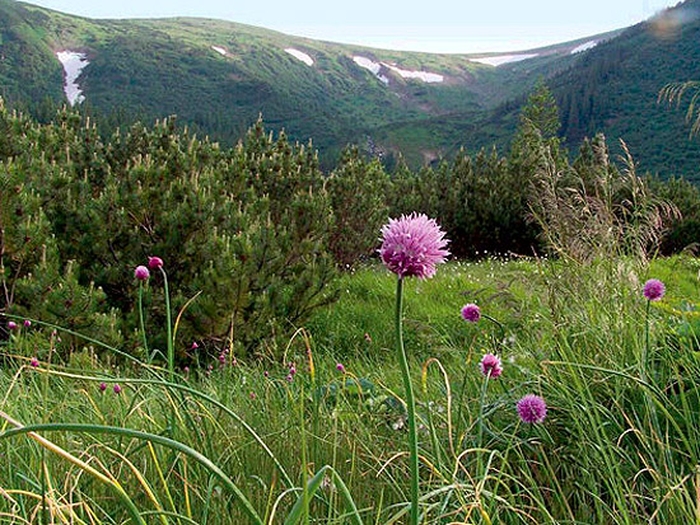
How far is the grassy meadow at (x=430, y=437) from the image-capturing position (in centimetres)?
159

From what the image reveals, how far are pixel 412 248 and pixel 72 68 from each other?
601 feet

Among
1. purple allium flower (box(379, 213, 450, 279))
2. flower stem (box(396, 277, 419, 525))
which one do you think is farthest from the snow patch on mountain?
flower stem (box(396, 277, 419, 525))

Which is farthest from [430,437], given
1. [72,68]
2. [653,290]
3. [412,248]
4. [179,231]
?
[72,68]

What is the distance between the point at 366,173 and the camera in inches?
479

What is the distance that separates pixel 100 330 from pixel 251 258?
147 cm

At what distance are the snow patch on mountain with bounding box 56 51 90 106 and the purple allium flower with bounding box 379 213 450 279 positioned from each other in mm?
156494

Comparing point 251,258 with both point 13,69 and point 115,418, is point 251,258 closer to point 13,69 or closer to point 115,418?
point 115,418

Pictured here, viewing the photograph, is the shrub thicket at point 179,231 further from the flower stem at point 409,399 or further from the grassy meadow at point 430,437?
the flower stem at point 409,399

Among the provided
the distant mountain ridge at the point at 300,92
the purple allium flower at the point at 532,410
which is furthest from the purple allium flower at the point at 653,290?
the distant mountain ridge at the point at 300,92

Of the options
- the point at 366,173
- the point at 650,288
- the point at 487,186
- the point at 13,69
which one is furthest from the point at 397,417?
the point at 13,69

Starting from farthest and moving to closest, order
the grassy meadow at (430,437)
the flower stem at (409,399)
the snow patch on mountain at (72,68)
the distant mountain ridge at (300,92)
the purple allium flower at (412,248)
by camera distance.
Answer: the snow patch on mountain at (72,68) < the distant mountain ridge at (300,92) < the grassy meadow at (430,437) < the purple allium flower at (412,248) < the flower stem at (409,399)

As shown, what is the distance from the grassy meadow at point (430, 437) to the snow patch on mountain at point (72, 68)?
155048 millimetres

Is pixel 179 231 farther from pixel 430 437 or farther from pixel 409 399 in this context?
pixel 409 399

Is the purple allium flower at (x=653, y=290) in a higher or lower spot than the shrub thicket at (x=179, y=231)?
higher
